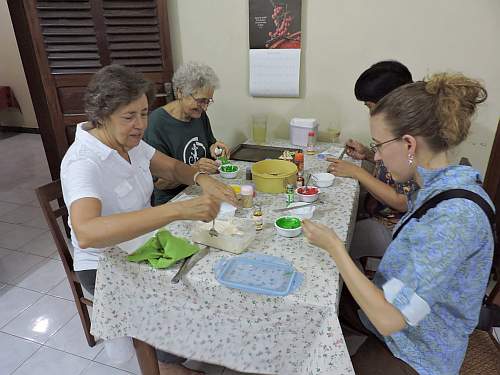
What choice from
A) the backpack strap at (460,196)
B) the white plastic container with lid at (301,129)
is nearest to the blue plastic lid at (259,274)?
the backpack strap at (460,196)

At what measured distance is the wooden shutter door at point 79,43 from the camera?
2.13 metres

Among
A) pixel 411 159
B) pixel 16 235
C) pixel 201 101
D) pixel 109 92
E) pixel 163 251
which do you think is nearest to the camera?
pixel 411 159

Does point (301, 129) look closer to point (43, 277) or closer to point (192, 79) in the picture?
point (192, 79)

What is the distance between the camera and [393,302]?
32.4 inches

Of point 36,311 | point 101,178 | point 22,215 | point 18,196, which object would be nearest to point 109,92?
point 101,178

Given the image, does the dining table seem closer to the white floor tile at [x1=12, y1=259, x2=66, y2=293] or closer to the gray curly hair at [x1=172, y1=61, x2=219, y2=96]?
the gray curly hair at [x1=172, y1=61, x2=219, y2=96]

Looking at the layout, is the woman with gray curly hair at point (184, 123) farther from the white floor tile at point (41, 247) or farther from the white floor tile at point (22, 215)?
the white floor tile at point (22, 215)

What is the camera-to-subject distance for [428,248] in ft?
2.63

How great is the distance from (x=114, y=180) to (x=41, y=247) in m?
1.69

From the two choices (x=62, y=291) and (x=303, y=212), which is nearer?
(x=303, y=212)

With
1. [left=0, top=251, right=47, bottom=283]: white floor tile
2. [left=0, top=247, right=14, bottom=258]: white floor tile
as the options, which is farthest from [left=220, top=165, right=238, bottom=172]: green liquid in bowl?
[left=0, top=247, right=14, bottom=258]: white floor tile

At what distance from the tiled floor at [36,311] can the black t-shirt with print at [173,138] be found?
2.63 feet

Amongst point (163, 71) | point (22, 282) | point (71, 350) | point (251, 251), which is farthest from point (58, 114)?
point (251, 251)

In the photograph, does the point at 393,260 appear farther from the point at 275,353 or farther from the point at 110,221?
the point at 110,221
